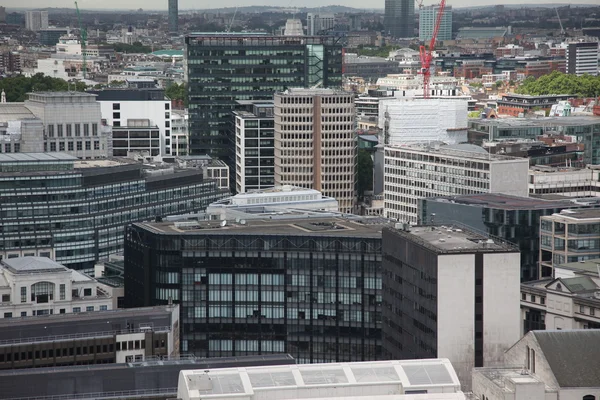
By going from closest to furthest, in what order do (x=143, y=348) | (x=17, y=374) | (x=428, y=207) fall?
(x=17, y=374)
(x=143, y=348)
(x=428, y=207)

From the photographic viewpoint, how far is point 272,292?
316ft

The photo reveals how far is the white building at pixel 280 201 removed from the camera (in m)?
121

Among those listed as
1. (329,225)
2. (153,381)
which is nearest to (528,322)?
(329,225)

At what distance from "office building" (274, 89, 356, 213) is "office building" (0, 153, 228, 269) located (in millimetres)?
22318

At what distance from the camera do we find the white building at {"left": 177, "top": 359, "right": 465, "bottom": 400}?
67375mm

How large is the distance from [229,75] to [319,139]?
28.3 metres

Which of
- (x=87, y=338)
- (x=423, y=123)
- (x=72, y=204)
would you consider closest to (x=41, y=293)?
(x=87, y=338)

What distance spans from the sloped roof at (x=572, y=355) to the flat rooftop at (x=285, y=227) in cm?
2574

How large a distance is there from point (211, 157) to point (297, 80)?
12.7 meters

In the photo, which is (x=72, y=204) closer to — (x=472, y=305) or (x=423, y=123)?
(x=423, y=123)

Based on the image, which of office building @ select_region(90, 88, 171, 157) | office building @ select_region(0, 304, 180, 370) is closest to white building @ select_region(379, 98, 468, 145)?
office building @ select_region(90, 88, 171, 157)

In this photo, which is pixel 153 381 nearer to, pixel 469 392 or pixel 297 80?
pixel 469 392

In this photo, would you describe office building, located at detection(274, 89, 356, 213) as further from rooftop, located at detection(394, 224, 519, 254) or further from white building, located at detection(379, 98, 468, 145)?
rooftop, located at detection(394, 224, 519, 254)

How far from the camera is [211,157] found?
177250 mm
